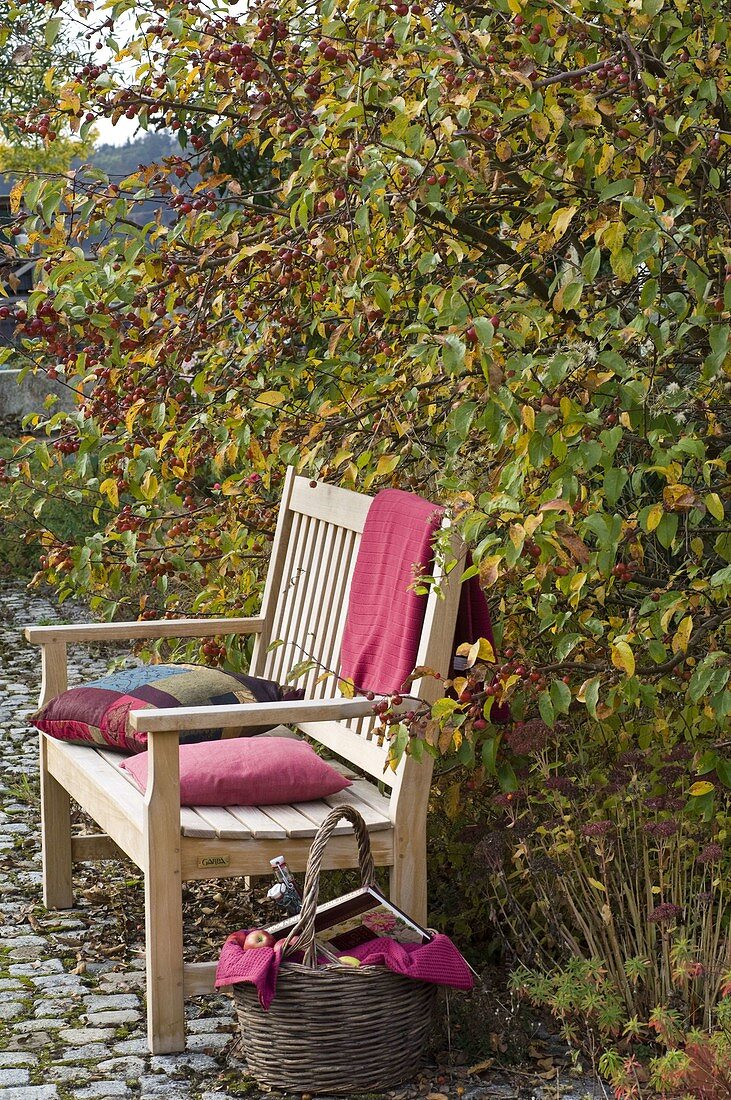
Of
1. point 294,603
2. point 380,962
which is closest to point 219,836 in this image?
point 380,962

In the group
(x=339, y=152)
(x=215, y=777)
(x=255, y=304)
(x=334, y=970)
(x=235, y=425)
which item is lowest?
(x=334, y=970)

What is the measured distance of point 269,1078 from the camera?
3150 millimetres

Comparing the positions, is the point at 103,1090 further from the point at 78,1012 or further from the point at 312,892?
the point at 312,892

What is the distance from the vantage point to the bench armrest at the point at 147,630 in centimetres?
446

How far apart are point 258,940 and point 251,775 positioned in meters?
0.45

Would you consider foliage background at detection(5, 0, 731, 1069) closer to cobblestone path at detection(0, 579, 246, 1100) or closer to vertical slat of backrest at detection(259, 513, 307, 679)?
vertical slat of backrest at detection(259, 513, 307, 679)

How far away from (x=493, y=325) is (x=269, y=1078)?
1750 millimetres

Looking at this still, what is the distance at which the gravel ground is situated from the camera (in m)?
3.17

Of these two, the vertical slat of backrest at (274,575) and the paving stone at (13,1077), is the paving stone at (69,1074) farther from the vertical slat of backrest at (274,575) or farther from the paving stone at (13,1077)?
the vertical slat of backrest at (274,575)

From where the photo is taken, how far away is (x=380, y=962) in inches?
124

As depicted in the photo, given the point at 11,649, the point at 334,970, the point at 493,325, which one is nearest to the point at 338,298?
the point at 493,325

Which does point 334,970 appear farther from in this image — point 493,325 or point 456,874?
point 493,325

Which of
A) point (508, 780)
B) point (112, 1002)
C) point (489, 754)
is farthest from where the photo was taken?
point (112, 1002)

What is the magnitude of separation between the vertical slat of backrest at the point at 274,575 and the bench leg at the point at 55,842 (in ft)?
2.47
